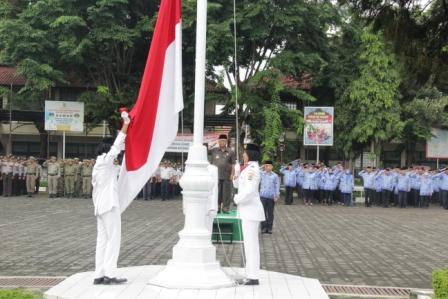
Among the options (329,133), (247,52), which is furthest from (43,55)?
(329,133)

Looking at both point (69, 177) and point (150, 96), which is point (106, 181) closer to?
point (150, 96)

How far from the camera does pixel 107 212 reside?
25.3ft

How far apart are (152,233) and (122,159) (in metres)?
6.13

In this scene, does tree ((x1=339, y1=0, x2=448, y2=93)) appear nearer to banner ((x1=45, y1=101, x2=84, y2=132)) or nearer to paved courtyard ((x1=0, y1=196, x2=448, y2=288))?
paved courtyard ((x1=0, y1=196, x2=448, y2=288))

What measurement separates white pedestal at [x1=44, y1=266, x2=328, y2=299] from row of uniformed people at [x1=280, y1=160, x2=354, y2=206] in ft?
60.6

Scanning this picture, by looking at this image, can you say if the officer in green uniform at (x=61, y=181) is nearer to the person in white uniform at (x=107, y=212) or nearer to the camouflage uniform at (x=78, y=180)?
the camouflage uniform at (x=78, y=180)

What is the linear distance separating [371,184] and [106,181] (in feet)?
68.9

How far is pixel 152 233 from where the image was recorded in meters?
14.4

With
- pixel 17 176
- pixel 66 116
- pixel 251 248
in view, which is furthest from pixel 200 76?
pixel 66 116

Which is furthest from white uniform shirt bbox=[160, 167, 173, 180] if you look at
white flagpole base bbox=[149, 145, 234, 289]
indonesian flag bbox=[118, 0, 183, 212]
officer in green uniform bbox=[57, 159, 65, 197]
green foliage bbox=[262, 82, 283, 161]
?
white flagpole base bbox=[149, 145, 234, 289]

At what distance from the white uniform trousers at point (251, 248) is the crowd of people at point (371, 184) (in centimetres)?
1874

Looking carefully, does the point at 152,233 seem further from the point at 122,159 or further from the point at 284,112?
the point at 284,112

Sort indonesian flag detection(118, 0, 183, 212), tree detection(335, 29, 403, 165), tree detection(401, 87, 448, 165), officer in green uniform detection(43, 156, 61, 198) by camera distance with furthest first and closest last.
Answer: tree detection(401, 87, 448, 165), tree detection(335, 29, 403, 165), officer in green uniform detection(43, 156, 61, 198), indonesian flag detection(118, 0, 183, 212)

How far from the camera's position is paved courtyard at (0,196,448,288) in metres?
9.84
